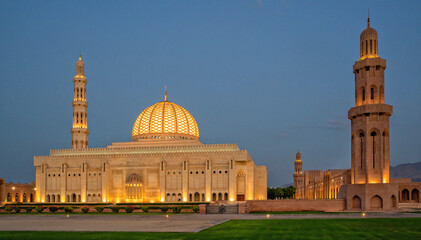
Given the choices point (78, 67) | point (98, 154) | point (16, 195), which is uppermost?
point (78, 67)

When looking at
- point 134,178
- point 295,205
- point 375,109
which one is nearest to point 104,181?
point 134,178

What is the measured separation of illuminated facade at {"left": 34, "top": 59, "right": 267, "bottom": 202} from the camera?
6069 centimetres

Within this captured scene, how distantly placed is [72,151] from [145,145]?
10.3 metres

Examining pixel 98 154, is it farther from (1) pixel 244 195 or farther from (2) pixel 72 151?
(1) pixel 244 195

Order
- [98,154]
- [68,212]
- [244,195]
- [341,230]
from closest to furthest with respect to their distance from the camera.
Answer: [341,230] < [68,212] < [244,195] < [98,154]

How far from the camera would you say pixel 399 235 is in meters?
19.8

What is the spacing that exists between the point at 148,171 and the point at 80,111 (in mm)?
15322

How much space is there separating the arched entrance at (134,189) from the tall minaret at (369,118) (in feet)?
91.0

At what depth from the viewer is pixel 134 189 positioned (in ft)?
205

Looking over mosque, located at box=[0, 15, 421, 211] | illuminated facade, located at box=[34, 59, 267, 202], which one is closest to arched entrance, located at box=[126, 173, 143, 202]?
illuminated facade, located at box=[34, 59, 267, 202]

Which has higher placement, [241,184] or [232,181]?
[232,181]

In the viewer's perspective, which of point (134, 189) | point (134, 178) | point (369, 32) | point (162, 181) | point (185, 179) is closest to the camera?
point (369, 32)

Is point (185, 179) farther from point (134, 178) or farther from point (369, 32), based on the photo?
point (369, 32)

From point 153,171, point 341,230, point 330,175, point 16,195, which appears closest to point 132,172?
point 153,171
